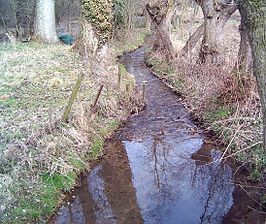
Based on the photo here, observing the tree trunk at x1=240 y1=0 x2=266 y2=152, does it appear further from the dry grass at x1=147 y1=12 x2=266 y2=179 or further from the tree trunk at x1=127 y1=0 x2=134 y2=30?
the tree trunk at x1=127 y1=0 x2=134 y2=30

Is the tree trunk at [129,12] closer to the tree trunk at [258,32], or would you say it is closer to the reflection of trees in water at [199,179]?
the reflection of trees in water at [199,179]

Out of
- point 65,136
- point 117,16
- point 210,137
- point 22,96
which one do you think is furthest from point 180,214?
point 117,16

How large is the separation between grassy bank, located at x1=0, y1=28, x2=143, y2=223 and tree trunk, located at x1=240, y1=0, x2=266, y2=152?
3810 millimetres

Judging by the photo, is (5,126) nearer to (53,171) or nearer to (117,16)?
(53,171)

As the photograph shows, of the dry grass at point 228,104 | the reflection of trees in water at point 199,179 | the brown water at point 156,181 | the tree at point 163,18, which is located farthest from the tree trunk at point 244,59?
the tree at point 163,18

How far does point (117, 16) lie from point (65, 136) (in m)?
13.9

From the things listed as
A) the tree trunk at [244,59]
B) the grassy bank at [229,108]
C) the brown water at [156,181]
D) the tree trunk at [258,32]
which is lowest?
the brown water at [156,181]

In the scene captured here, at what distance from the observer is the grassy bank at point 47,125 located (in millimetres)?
5887

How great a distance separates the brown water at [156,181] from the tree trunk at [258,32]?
120 inches

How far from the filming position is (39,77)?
10.5 meters

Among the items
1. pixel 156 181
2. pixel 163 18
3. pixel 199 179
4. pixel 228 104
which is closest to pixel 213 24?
pixel 163 18

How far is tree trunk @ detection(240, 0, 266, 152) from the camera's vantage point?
3.34 m

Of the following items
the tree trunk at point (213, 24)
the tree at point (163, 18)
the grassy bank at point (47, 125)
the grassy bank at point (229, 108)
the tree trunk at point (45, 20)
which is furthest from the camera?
the tree trunk at point (45, 20)

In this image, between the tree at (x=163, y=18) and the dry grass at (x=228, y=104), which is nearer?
the dry grass at (x=228, y=104)
